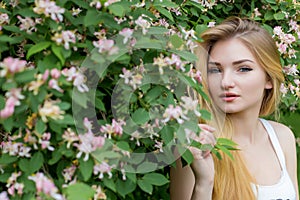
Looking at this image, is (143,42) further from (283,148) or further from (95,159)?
(283,148)

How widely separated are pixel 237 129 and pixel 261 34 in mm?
459

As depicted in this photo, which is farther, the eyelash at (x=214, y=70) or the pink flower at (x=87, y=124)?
the eyelash at (x=214, y=70)

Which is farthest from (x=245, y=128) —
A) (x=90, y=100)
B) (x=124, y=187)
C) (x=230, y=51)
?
(x=90, y=100)

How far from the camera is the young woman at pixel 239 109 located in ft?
8.02

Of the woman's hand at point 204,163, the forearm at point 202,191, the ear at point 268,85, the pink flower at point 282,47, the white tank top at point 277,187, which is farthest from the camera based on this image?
the pink flower at point 282,47

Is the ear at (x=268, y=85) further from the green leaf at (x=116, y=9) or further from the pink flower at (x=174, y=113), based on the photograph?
the green leaf at (x=116, y=9)

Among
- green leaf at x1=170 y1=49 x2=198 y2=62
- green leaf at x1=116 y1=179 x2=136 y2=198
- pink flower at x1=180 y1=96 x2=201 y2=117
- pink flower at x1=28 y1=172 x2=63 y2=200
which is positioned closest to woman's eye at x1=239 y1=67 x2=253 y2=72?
green leaf at x1=170 y1=49 x2=198 y2=62

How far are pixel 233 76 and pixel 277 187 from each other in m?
0.60

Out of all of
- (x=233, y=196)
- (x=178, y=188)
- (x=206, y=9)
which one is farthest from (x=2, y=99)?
(x=206, y=9)

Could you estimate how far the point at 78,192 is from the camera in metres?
1.50

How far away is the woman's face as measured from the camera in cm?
243

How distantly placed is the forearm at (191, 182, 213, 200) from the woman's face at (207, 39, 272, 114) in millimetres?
386

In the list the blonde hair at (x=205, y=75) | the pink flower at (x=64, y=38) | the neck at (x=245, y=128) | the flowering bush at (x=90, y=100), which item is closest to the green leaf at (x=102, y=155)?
the flowering bush at (x=90, y=100)

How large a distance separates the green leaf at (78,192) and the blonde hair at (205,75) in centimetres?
102
